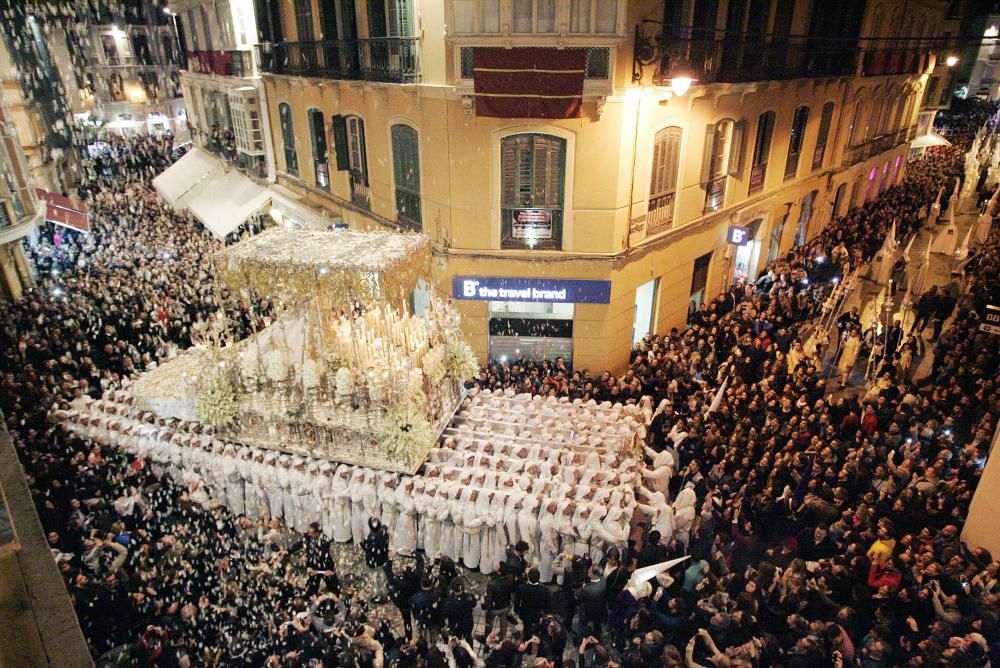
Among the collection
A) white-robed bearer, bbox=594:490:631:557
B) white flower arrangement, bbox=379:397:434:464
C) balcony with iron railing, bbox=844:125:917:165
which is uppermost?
balcony with iron railing, bbox=844:125:917:165

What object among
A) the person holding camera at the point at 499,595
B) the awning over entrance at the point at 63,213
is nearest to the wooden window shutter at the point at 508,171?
the person holding camera at the point at 499,595

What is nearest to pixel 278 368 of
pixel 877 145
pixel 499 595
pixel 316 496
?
pixel 316 496

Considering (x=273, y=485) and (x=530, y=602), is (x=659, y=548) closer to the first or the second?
(x=530, y=602)

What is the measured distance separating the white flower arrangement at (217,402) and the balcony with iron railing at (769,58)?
10.3 meters

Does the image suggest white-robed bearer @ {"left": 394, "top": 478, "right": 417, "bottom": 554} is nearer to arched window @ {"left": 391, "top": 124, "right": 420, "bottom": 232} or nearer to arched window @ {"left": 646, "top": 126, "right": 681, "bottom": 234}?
arched window @ {"left": 391, "top": 124, "right": 420, "bottom": 232}

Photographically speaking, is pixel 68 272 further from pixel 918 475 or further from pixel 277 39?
pixel 918 475

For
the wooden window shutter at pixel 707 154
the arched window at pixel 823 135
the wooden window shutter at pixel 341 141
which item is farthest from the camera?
the arched window at pixel 823 135

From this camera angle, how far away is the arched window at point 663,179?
555 inches

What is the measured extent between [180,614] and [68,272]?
15578mm

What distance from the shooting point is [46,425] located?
10.8 meters

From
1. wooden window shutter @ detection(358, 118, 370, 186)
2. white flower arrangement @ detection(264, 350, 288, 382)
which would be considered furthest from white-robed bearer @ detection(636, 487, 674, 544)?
wooden window shutter @ detection(358, 118, 370, 186)

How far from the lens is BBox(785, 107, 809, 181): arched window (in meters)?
19.8

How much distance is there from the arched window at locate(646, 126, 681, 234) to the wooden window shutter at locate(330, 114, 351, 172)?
28.0 feet

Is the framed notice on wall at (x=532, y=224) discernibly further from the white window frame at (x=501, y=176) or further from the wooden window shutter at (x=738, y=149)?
the wooden window shutter at (x=738, y=149)
